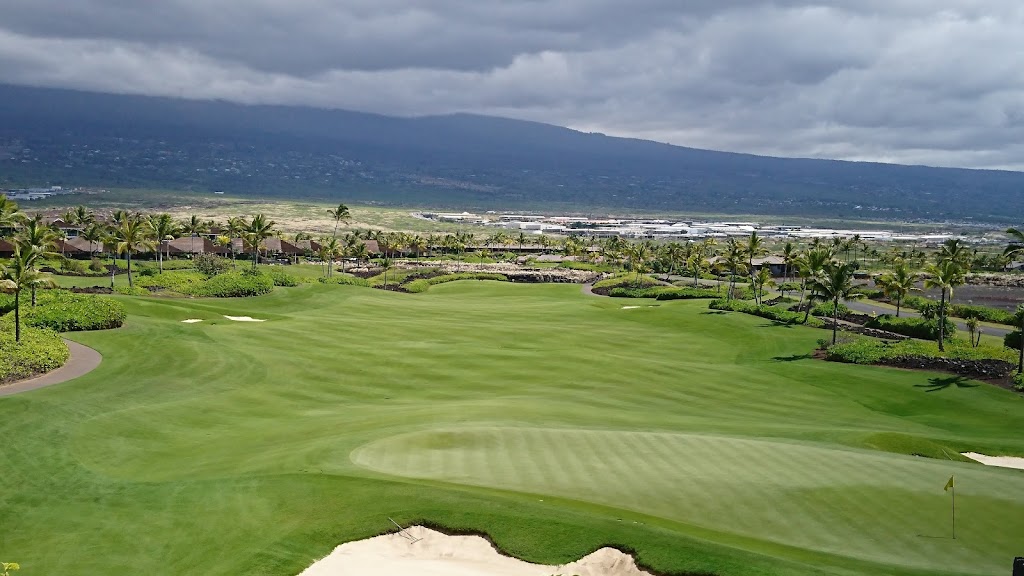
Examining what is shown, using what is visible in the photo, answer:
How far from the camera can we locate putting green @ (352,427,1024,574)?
17.5 m

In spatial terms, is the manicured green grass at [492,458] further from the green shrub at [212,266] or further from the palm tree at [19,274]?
the green shrub at [212,266]

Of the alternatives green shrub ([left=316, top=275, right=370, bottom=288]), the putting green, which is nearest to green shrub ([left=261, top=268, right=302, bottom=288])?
green shrub ([left=316, top=275, right=370, bottom=288])

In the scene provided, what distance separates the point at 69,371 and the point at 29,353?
6.00 feet

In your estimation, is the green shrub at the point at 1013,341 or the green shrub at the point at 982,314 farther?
the green shrub at the point at 982,314

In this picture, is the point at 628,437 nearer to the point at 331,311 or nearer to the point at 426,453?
the point at 426,453

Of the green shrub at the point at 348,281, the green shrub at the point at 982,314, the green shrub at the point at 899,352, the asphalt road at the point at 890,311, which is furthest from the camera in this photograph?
the green shrub at the point at 348,281

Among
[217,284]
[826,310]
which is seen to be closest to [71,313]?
[217,284]

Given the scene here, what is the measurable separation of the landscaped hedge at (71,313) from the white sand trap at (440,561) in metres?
33.6

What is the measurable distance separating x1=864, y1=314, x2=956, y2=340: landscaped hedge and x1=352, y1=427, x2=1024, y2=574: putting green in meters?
42.1

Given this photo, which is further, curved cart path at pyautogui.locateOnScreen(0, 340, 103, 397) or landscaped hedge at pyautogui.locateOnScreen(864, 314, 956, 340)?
landscaped hedge at pyautogui.locateOnScreen(864, 314, 956, 340)

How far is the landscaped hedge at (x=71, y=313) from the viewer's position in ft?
142

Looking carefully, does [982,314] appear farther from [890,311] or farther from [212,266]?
[212,266]

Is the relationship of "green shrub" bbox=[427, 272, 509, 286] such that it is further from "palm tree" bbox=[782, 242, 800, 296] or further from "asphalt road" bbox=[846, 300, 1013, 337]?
"asphalt road" bbox=[846, 300, 1013, 337]

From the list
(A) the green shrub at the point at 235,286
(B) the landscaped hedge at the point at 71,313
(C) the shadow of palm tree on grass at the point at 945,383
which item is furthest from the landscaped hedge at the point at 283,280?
(C) the shadow of palm tree on grass at the point at 945,383
